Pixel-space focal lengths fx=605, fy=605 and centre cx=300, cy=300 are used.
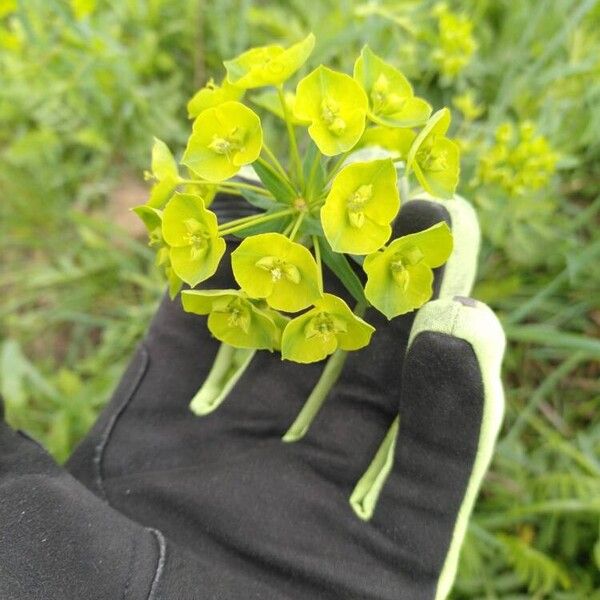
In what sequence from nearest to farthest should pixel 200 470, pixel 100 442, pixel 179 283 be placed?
pixel 179 283 → pixel 200 470 → pixel 100 442

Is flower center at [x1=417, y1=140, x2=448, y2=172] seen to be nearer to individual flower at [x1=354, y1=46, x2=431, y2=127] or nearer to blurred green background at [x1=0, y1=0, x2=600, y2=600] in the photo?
individual flower at [x1=354, y1=46, x2=431, y2=127]

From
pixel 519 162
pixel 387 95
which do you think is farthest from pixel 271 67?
pixel 519 162

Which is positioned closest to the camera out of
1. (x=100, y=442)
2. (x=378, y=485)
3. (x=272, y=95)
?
(x=272, y=95)

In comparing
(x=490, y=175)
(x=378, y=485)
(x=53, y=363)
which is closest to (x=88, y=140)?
(x=53, y=363)

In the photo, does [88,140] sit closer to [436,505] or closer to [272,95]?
[272,95]

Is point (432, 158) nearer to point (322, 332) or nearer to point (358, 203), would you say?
point (358, 203)

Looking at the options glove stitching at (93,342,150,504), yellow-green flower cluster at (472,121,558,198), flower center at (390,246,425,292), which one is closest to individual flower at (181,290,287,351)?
flower center at (390,246,425,292)

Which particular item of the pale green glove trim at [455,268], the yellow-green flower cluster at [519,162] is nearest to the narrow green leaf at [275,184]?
the pale green glove trim at [455,268]
